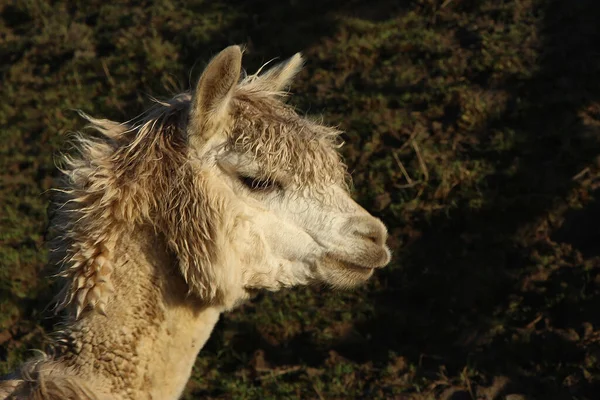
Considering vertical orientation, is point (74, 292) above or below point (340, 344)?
above

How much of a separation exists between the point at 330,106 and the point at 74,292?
5.25 metres

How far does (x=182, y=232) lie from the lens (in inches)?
116

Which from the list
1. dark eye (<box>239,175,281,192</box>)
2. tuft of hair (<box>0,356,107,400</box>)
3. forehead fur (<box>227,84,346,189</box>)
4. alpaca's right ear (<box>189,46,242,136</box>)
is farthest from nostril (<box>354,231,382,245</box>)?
tuft of hair (<box>0,356,107,400</box>)

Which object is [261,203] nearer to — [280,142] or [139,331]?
[280,142]

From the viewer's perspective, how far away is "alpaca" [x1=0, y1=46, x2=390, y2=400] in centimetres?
286

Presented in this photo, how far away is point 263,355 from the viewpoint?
5.83m

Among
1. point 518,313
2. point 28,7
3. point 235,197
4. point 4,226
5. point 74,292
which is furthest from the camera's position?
point 28,7

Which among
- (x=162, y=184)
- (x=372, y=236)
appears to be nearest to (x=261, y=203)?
(x=162, y=184)

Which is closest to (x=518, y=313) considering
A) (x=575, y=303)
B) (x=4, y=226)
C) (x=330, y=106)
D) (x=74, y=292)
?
(x=575, y=303)

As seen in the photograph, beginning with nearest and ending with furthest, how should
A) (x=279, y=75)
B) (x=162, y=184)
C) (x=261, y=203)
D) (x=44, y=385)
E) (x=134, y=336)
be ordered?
(x=44, y=385)
(x=134, y=336)
(x=162, y=184)
(x=261, y=203)
(x=279, y=75)

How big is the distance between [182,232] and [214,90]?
56 centimetres

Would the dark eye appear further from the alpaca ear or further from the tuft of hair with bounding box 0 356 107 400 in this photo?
the tuft of hair with bounding box 0 356 107 400

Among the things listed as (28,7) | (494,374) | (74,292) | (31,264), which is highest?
(74,292)

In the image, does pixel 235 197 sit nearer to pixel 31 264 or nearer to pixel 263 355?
pixel 263 355
